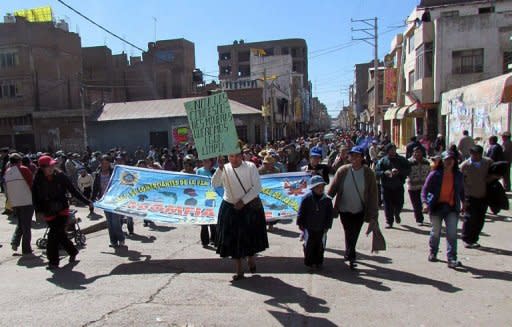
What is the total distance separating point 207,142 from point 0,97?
46621 mm

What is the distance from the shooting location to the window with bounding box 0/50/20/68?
4581 cm

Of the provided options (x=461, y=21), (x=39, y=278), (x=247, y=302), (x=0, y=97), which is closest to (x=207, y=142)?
(x=247, y=302)

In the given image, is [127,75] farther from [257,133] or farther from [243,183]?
[243,183]

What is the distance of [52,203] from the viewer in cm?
718

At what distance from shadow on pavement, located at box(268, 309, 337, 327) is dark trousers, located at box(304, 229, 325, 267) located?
161 cm

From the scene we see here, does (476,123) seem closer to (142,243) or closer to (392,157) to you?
(392,157)

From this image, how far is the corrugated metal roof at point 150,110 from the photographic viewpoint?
35.2 meters

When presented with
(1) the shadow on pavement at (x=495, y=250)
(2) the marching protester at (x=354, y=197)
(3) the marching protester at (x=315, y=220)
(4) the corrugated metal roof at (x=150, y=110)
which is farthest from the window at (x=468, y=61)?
(3) the marching protester at (x=315, y=220)

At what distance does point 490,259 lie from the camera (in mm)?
7055

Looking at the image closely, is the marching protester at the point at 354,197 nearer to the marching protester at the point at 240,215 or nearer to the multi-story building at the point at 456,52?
the marching protester at the point at 240,215

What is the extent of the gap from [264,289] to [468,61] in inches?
1109

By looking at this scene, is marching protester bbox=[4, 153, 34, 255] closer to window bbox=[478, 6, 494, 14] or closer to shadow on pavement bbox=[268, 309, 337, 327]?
shadow on pavement bbox=[268, 309, 337, 327]

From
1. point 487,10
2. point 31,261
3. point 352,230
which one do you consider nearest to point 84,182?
point 31,261

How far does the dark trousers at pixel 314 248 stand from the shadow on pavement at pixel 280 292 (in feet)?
2.02
